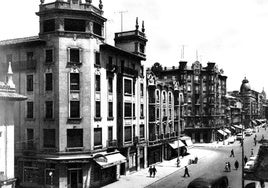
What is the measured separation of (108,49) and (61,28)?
765 cm

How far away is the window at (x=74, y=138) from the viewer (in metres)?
40.1

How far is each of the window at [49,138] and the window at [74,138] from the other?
1759 mm

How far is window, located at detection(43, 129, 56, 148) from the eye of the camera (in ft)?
131

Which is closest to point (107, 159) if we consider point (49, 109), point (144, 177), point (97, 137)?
point (97, 137)

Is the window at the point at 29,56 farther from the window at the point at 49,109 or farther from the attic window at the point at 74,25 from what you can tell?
the window at the point at 49,109

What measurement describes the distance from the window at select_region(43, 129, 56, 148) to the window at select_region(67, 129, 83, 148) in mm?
1759

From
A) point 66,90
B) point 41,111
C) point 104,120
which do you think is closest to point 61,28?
point 66,90

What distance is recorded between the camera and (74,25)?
133 ft

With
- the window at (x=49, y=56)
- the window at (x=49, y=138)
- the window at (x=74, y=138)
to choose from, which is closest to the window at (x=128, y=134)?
the window at (x=74, y=138)

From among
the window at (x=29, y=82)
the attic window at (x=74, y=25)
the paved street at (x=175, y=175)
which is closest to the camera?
the attic window at (x=74, y=25)

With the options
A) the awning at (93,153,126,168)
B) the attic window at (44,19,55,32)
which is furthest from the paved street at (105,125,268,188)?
the attic window at (44,19,55,32)

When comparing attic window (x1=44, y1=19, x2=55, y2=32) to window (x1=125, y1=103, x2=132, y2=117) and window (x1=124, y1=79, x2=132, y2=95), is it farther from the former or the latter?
window (x1=125, y1=103, x2=132, y2=117)

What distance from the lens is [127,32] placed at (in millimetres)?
54719

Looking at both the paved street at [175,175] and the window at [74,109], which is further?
the paved street at [175,175]
